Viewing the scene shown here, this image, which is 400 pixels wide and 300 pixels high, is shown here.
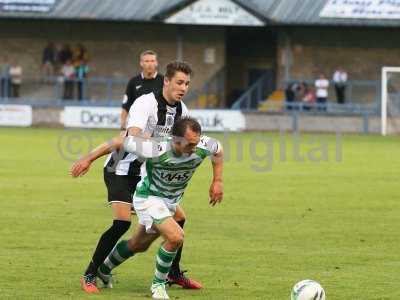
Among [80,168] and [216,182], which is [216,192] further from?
[80,168]

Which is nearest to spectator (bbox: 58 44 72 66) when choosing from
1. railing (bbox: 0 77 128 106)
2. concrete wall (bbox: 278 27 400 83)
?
railing (bbox: 0 77 128 106)

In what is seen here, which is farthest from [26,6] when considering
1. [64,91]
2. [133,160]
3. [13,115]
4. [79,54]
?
[133,160]

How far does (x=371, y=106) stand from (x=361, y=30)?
5586 mm

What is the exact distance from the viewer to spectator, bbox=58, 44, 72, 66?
47.4 metres

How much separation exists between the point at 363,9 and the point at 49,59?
12.3 metres

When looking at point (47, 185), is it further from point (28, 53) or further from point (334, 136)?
point (28, 53)

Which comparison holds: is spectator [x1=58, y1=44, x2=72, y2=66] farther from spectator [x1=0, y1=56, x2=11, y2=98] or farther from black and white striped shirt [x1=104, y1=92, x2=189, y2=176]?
black and white striped shirt [x1=104, y1=92, x2=189, y2=176]

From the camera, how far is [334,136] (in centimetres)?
3959

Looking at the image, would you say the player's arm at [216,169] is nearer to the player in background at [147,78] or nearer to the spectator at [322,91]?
the player in background at [147,78]

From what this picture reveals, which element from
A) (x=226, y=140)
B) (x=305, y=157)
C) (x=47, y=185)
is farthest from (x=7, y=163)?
(x=226, y=140)

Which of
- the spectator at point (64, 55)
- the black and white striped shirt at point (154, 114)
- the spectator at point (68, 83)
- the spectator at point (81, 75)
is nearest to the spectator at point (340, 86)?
the spectator at point (81, 75)

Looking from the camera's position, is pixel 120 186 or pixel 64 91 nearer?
pixel 120 186

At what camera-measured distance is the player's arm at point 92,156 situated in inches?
380

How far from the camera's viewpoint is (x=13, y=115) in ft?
141
